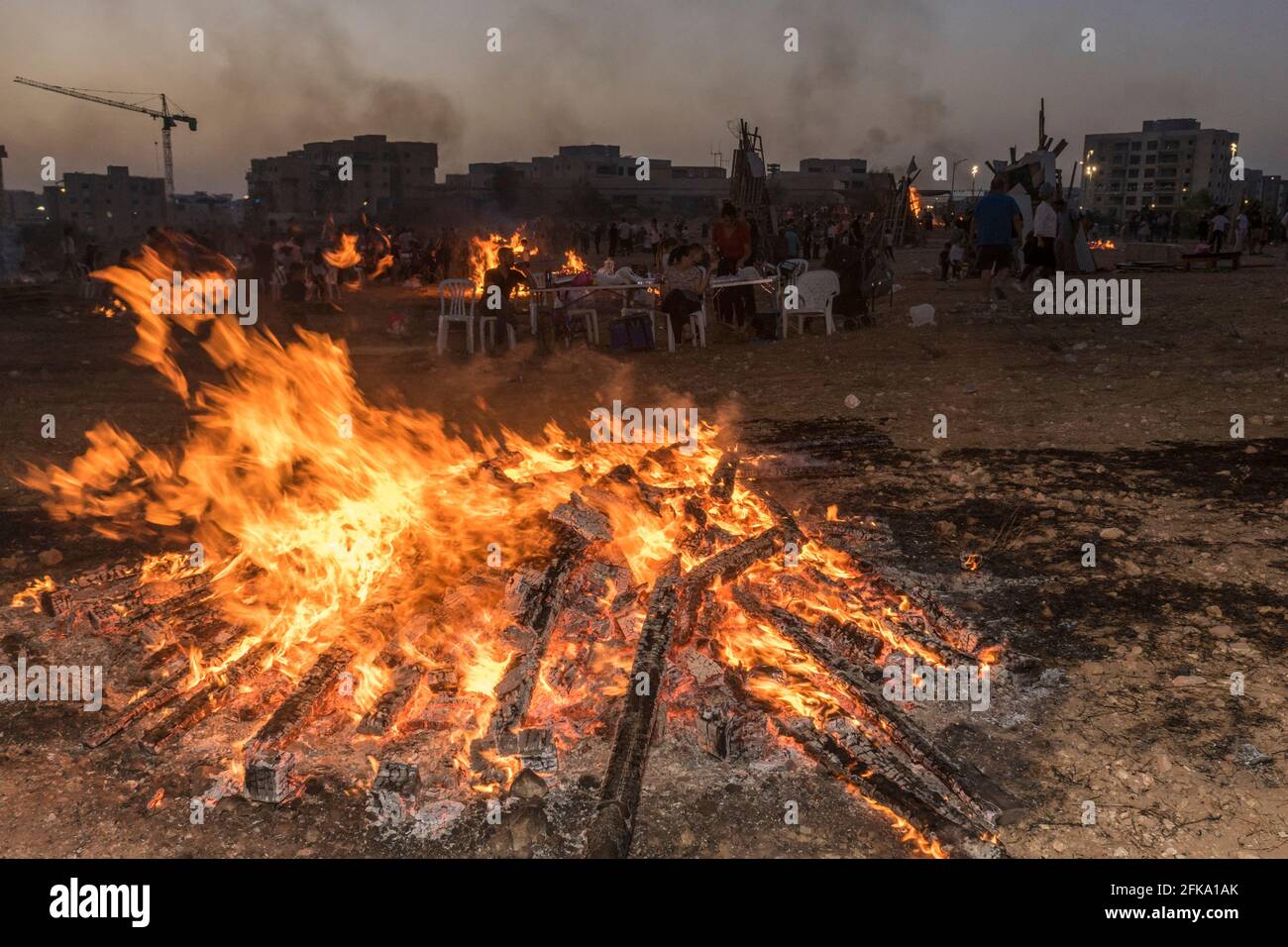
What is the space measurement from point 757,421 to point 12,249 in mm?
39318

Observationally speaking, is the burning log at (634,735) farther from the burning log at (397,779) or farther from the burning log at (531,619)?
the burning log at (397,779)

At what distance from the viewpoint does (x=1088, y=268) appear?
20109mm

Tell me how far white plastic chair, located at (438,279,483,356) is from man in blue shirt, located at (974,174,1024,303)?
323 inches

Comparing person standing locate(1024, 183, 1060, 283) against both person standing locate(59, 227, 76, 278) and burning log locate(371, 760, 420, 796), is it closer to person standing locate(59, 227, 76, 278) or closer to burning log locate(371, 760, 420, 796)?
burning log locate(371, 760, 420, 796)

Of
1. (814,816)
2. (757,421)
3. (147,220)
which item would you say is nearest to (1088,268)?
(757,421)

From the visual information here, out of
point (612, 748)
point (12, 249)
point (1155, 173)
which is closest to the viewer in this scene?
point (612, 748)

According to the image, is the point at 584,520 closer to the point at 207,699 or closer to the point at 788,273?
the point at 207,699

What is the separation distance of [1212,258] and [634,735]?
2428cm

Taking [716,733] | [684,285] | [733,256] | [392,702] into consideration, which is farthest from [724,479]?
[733,256]

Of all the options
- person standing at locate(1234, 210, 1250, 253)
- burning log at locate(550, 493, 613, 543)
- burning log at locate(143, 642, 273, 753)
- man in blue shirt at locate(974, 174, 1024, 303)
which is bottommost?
burning log at locate(143, 642, 273, 753)

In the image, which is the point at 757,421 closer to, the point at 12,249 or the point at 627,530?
the point at 627,530

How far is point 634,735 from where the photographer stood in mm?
3576

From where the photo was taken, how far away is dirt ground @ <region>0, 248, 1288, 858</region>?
321 centimetres

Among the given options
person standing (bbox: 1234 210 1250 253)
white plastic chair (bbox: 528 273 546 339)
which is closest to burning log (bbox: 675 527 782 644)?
white plastic chair (bbox: 528 273 546 339)
